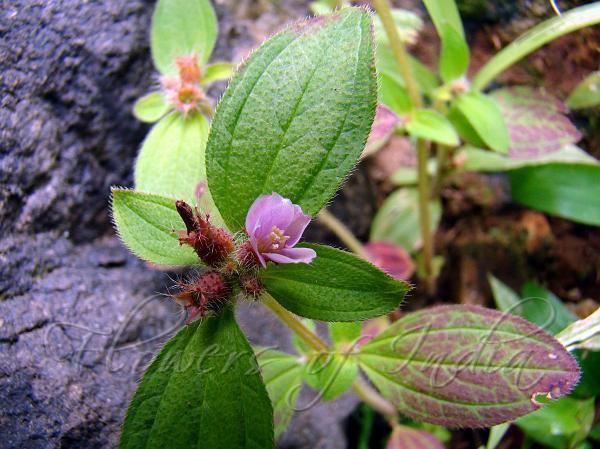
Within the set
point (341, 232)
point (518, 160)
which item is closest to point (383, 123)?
point (341, 232)

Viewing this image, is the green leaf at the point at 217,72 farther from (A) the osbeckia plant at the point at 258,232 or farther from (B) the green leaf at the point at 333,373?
(B) the green leaf at the point at 333,373

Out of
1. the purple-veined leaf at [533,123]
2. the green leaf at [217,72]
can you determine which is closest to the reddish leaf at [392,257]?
the purple-veined leaf at [533,123]

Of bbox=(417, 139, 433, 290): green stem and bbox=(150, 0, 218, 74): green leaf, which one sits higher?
bbox=(150, 0, 218, 74): green leaf

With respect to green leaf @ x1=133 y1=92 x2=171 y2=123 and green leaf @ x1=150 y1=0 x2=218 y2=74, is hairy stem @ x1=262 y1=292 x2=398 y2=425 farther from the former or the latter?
green leaf @ x1=150 y1=0 x2=218 y2=74

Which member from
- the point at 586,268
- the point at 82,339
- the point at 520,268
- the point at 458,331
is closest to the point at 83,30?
the point at 82,339

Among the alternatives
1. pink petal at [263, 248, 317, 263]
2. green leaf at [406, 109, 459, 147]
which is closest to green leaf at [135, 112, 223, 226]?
pink petal at [263, 248, 317, 263]

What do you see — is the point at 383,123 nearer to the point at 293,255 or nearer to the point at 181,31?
the point at 181,31
